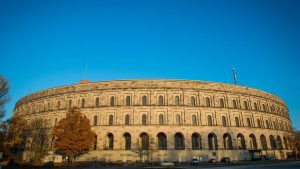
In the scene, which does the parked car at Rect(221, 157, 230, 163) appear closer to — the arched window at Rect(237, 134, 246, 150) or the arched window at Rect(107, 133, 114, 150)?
the arched window at Rect(237, 134, 246, 150)

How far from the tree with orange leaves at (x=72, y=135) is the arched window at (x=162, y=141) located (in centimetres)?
1368

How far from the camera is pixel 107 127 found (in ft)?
147

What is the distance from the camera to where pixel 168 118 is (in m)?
44.7

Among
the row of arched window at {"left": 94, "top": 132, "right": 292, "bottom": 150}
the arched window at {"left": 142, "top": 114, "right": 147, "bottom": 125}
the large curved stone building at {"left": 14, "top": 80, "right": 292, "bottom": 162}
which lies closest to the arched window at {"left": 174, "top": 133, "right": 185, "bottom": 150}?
the row of arched window at {"left": 94, "top": 132, "right": 292, "bottom": 150}

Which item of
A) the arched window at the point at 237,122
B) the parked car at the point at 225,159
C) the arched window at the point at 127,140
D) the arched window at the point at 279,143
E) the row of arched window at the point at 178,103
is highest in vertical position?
the row of arched window at the point at 178,103

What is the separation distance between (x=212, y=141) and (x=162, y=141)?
37.6 feet

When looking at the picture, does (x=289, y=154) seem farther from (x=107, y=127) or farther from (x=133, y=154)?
(x=107, y=127)

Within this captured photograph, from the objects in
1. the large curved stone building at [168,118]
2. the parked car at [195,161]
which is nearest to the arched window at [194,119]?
the large curved stone building at [168,118]

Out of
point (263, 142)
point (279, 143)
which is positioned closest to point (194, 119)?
point (263, 142)

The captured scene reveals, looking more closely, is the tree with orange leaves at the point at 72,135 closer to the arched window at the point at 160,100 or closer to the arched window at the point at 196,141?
the arched window at the point at 160,100

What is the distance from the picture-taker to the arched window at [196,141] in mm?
44722

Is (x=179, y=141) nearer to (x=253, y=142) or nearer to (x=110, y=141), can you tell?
(x=110, y=141)

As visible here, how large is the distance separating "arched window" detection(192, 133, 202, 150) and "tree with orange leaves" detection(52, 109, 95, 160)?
68.1ft

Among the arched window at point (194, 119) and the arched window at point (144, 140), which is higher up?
the arched window at point (194, 119)
